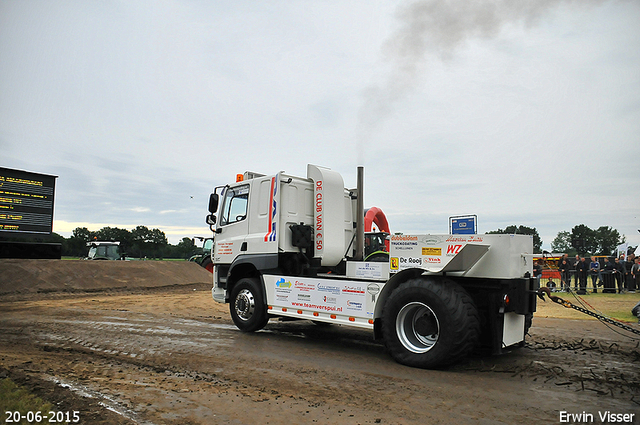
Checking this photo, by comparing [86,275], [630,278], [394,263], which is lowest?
[86,275]

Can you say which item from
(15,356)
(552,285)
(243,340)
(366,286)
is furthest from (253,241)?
(552,285)

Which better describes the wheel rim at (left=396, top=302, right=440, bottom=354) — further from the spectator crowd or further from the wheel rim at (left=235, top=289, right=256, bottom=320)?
the spectator crowd

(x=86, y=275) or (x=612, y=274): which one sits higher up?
(x=612, y=274)

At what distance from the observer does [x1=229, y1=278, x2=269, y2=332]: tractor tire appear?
29.4 feet

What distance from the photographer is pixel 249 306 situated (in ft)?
29.8

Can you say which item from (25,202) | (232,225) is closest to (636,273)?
(232,225)

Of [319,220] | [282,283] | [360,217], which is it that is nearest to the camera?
[282,283]

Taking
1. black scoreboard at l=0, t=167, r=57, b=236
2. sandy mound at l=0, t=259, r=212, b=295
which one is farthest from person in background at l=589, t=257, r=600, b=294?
black scoreboard at l=0, t=167, r=57, b=236

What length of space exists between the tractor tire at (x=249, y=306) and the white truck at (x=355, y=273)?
2 cm

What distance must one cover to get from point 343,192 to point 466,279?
3595 mm

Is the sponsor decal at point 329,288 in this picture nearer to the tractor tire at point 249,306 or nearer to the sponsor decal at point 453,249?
the tractor tire at point 249,306

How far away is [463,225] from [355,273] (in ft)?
6.99

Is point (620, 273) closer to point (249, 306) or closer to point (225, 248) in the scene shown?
point (249, 306)

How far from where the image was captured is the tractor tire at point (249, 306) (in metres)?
8.97
